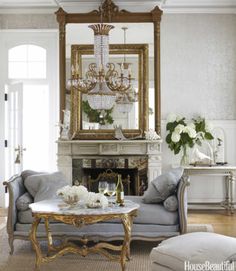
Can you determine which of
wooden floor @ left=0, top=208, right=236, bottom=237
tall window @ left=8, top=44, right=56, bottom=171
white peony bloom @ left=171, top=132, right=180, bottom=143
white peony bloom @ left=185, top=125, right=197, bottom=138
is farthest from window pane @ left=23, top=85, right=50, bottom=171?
white peony bloom @ left=185, top=125, right=197, bottom=138

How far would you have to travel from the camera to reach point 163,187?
535 centimetres

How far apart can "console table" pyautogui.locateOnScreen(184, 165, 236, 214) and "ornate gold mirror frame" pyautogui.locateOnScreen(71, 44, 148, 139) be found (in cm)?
92

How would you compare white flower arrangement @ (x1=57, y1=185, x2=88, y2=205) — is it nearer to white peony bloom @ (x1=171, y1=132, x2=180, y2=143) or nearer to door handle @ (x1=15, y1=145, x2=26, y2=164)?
white peony bloom @ (x1=171, y1=132, x2=180, y2=143)

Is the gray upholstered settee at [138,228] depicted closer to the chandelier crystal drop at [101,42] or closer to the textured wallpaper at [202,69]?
the chandelier crystal drop at [101,42]

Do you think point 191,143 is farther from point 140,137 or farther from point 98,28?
point 98,28

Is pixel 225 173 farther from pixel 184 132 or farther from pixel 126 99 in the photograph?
pixel 126 99

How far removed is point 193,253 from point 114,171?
4.60m

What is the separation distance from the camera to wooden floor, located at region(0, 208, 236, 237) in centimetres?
651

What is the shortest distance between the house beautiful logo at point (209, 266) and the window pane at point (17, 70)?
5926 millimetres

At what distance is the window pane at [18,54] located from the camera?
28.1 ft

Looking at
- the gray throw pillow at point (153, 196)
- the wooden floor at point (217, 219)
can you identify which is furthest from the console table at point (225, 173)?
the gray throw pillow at point (153, 196)

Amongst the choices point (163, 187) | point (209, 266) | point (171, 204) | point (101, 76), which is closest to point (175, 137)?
point (101, 76)

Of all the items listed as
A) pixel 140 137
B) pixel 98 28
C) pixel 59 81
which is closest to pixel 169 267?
pixel 98 28

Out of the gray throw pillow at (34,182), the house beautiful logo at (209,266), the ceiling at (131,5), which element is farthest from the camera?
the ceiling at (131,5)
